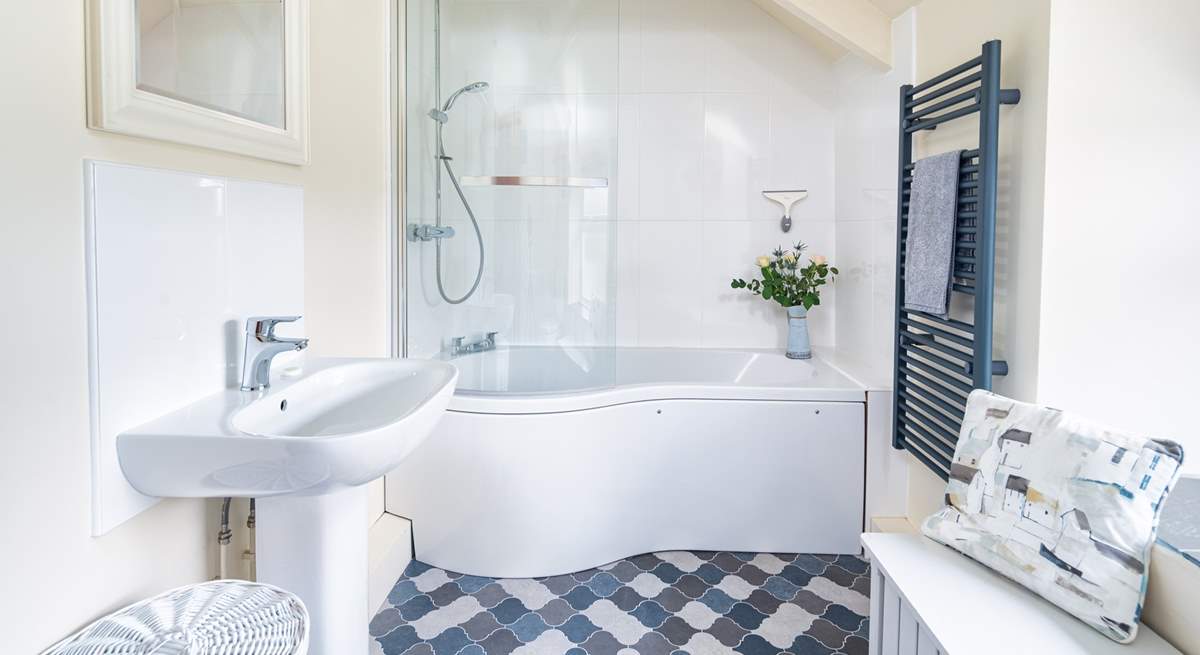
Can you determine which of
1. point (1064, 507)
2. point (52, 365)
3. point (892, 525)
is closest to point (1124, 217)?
point (1064, 507)

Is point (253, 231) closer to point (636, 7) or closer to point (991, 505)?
point (991, 505)

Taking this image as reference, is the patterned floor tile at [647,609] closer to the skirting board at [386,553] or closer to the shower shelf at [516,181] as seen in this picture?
the skirting board at [386,553]

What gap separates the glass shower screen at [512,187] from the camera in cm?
243

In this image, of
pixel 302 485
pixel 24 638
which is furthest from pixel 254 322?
pixel 24 638

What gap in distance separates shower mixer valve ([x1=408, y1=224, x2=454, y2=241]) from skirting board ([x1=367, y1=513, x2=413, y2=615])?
0.99 metres

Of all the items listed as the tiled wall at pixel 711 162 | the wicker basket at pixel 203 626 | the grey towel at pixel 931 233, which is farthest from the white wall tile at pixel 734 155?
the wicker basket at pixel 203 626

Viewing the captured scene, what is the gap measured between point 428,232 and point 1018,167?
Result: 1.82 meters

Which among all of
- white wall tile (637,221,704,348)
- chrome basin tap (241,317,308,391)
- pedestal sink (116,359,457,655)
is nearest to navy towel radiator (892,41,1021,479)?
white wall tile (637,221,704,348)

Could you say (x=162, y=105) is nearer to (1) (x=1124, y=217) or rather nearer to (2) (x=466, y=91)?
(2) (x=466, y=91)

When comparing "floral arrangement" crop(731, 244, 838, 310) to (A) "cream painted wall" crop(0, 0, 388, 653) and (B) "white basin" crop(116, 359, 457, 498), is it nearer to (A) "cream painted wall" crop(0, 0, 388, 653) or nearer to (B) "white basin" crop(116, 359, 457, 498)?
(B) "white basin" crop(116, 359, 457, 498)

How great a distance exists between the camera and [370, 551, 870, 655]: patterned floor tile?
2.05m

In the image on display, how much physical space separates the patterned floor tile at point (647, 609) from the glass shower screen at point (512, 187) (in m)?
0.67

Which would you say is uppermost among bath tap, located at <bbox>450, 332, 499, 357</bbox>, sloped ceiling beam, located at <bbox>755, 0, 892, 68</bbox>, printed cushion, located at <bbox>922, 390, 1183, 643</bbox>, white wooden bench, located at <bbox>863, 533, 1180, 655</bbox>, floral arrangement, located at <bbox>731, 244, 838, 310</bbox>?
sloped ceiling beam, located at <bbox>755, 0, 892, 68</bbox>

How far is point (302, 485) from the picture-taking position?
1210mm
